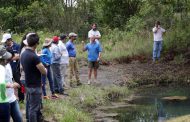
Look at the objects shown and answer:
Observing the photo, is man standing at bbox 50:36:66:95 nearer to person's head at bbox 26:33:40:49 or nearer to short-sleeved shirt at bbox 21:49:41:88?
short-sleeved shirt at bbox 21:49:41:88

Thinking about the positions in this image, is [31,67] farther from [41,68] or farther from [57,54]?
[57,54]

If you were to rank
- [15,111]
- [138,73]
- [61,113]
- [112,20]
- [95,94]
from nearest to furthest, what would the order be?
[15,111]
[61,113]
[95,94]
[138,73]
[112,20]

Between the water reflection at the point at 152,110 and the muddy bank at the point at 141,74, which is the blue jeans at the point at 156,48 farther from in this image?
the water reflection at the point at 152,110

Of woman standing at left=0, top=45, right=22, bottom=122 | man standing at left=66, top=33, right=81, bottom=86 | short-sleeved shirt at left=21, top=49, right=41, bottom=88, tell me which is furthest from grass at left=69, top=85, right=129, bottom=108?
woman standing at left=0, top=45, right=22, bottom=122

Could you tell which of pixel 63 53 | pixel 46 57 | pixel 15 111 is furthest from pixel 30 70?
pixel 63 53

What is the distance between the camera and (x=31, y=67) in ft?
28.0

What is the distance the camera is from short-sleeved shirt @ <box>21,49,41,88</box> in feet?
27.8

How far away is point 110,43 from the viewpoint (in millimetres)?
24969

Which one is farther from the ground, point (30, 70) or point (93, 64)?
point (30, 70)

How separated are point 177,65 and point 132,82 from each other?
3531 mm

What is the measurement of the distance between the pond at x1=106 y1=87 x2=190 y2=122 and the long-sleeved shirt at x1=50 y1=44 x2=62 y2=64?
7.65ft

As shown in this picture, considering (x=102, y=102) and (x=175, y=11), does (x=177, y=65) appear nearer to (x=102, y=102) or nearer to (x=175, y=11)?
(x=175, y=11)

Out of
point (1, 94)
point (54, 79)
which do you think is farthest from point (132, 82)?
point (1, 94)

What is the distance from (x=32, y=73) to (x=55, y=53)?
488 cm
